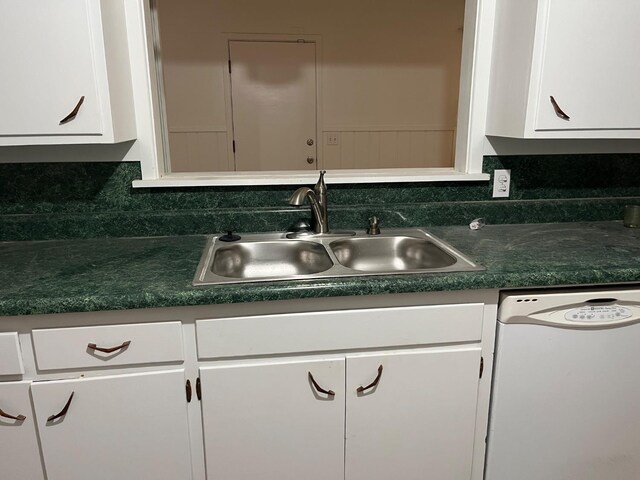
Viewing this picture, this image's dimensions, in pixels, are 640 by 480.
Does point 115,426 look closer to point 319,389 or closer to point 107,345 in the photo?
point 107,345

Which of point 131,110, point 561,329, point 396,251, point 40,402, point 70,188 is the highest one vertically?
point 131,110

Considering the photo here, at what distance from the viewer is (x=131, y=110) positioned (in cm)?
158

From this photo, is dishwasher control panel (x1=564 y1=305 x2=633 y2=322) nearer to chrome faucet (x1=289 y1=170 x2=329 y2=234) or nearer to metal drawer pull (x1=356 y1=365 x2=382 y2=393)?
metal drawer pull (x1=356 y1=365 x2=382 y2=393)

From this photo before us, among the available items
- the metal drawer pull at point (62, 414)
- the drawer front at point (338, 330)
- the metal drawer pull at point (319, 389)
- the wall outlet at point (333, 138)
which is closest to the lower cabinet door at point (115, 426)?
the metal drawer pull at point (62, 414)

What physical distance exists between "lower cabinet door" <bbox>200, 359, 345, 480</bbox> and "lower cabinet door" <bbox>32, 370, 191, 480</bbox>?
0.09 metres

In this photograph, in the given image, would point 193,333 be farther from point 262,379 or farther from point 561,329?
point 561,329

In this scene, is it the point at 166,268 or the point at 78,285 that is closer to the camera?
the point at 78,285

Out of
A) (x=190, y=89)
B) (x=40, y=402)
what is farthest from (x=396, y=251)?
(x=190, y=89)

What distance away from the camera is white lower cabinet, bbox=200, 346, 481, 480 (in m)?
1.27

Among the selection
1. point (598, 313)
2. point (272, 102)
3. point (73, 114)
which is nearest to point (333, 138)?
point (272, 102)

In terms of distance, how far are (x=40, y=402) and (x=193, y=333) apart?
1.43ft

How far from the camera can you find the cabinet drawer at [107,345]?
3.85ft

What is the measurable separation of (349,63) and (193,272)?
3182mm

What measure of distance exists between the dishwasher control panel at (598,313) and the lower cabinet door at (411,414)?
0.99 ft
